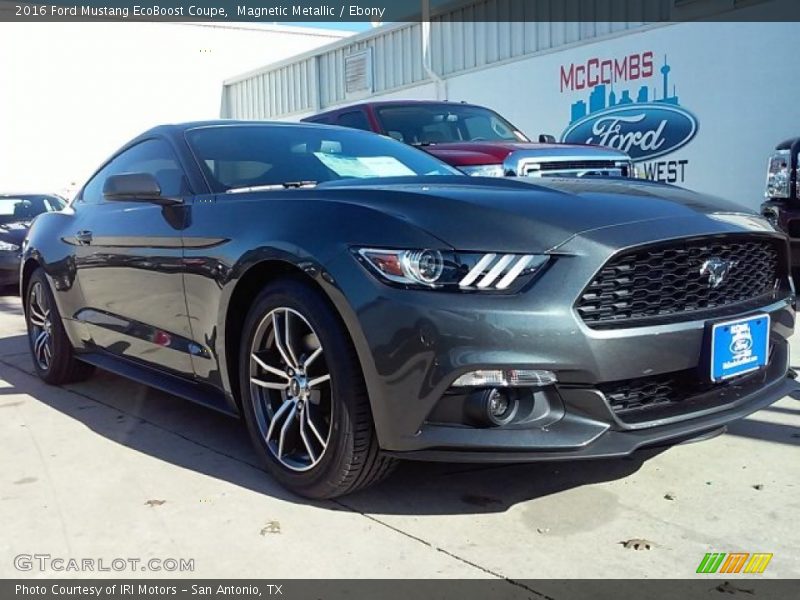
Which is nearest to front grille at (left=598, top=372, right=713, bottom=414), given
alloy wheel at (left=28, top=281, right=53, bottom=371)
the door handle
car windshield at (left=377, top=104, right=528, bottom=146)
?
the door handle

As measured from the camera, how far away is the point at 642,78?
10.8 meters

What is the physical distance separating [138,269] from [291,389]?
1280 millimetres

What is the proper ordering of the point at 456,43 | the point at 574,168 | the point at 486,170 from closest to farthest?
1. the point at 486,170
2. the point at 574,168
3. the point at 456,43

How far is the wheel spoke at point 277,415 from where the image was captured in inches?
119

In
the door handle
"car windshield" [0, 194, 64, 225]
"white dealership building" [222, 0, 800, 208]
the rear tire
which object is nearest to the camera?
the door handle

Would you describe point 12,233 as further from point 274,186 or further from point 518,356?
point 518,356

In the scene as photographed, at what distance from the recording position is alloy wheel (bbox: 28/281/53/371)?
5027 mm

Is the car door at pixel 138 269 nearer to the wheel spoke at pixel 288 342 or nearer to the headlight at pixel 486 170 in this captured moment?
the wheel spoke at pixel 288 342

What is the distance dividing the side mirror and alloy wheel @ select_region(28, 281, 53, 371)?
5.46 feet

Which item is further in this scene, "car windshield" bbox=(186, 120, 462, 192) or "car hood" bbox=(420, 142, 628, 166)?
"car hood" bbox=(420, 142, 628, 166)

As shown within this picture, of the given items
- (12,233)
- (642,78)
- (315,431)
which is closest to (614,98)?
(642,78)

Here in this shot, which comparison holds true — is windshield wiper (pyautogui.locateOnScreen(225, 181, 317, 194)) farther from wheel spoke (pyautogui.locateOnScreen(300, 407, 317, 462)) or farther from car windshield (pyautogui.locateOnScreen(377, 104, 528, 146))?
car windshield (pyautogui.locateOnScreen(377, 104, 528, 146))
